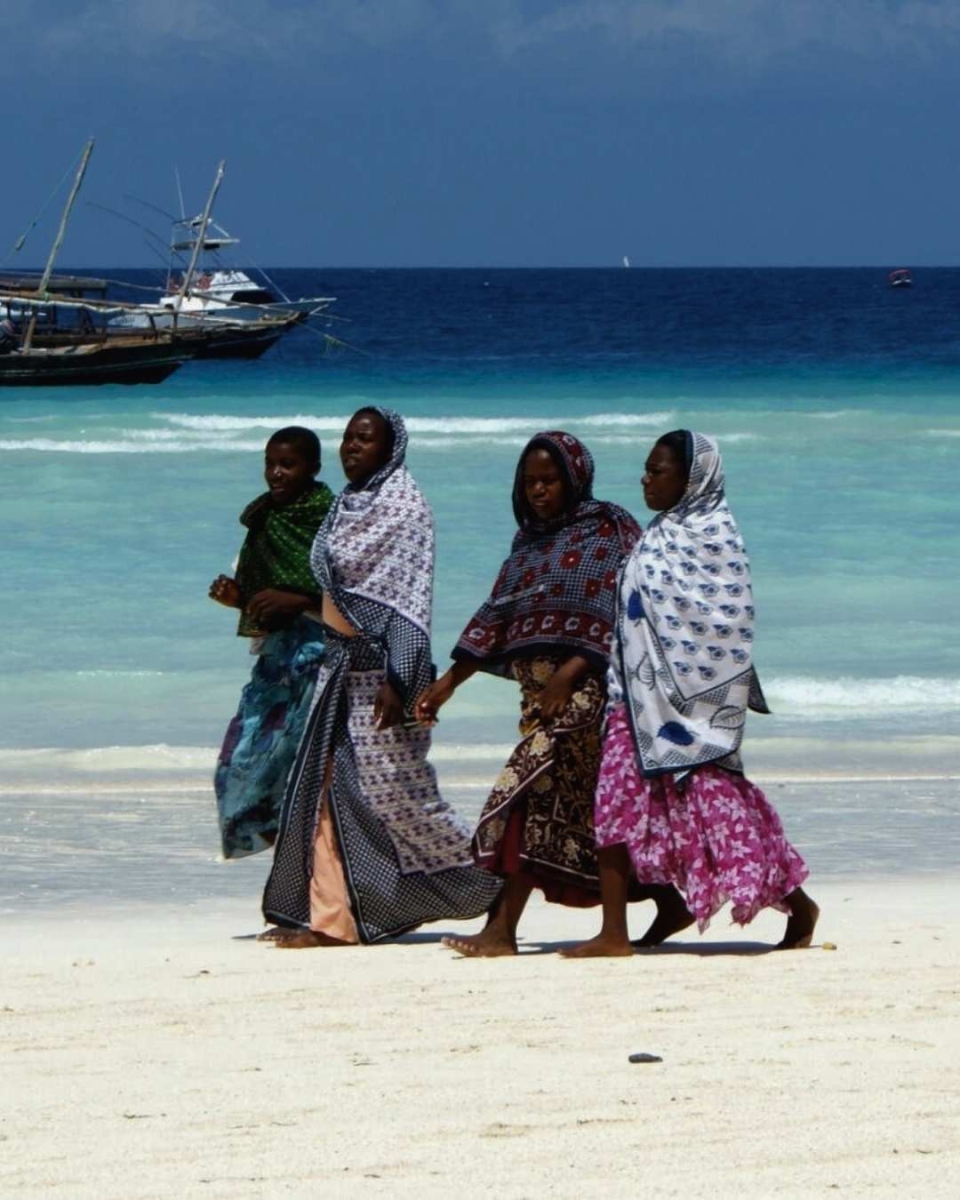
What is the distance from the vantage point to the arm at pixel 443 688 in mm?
4723

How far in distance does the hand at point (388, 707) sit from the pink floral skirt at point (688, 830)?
0.50m

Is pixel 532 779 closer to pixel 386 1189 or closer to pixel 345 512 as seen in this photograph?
pixel 345 512

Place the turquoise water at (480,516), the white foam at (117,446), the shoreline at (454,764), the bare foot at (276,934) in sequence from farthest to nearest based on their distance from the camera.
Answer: the white foam at (117,446), the turquoise water at (480,516), the shoreline at (454,764), the bare foot at (276,934)

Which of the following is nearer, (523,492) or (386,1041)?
(386,1041)

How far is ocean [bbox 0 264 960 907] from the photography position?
8.96 metres

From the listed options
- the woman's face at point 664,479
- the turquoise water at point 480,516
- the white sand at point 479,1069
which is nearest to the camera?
the white sand at point 479,1069

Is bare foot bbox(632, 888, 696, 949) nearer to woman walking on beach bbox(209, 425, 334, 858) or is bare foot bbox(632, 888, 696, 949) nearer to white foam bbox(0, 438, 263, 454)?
woman walking on beach bbox(209, 425, 334, 858)

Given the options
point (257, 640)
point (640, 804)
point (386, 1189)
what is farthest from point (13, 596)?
point (386, 1189)

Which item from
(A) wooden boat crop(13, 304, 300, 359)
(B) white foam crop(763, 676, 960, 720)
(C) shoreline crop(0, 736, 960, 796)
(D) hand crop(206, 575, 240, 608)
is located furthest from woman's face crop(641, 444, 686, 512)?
(A) wooden boat crop(13, 304, 300, 359)

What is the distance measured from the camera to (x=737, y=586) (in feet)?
15.2

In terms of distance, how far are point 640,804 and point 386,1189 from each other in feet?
5.34

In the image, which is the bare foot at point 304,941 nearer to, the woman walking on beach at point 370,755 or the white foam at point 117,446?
the woman walking on beach at point 370,755

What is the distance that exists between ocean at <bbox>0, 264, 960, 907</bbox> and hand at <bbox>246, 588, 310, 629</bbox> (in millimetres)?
2713

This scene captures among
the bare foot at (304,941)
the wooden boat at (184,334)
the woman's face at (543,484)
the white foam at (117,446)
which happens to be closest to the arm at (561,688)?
the woman's face at (543,484)
